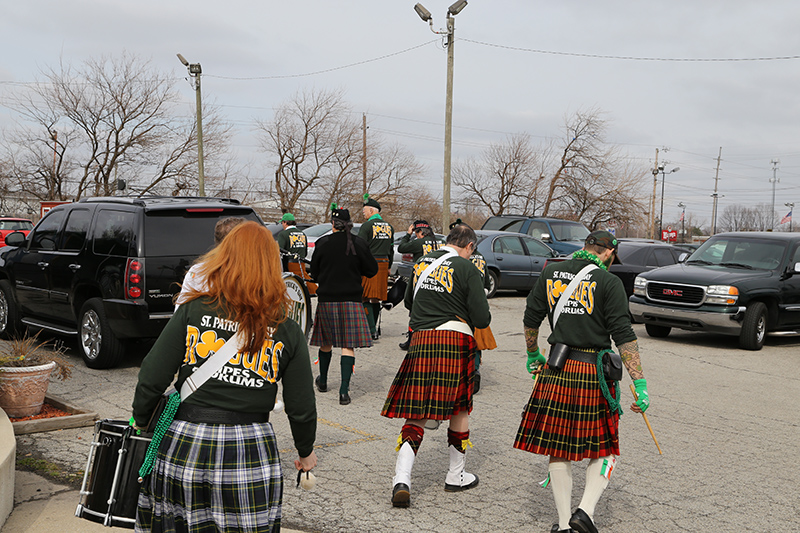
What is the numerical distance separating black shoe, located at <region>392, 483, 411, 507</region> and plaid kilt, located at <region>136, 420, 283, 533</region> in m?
1.91

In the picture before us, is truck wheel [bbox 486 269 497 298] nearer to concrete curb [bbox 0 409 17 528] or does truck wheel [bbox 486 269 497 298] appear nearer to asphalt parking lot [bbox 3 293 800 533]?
asphalt parking lot [bbox 3 293 800 533]

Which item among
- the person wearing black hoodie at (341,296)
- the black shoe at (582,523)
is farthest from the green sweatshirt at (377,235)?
the black shoe at (582,523)

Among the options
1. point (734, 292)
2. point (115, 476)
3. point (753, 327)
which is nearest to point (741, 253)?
point (734, 292)

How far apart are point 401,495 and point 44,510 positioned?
2.13 m

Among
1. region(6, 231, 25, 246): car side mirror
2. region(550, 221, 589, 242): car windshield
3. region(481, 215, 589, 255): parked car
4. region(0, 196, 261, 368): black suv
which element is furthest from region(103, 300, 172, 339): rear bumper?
region(550, 221, 589, 242): car windshield

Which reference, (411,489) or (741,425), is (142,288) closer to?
(411,489)

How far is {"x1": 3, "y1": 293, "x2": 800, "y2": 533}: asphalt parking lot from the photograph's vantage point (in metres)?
4.64

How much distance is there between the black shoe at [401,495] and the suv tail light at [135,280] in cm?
437

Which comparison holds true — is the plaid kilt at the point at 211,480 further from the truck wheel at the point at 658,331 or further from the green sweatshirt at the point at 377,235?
the truck wheel at the point at 658,331

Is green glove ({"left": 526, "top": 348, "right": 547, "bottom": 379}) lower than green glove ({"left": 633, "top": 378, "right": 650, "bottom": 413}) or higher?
higher

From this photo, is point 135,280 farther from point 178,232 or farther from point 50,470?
point 50,470

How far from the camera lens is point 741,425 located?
730cm

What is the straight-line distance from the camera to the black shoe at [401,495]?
466 cm

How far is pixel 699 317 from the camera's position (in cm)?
1171
